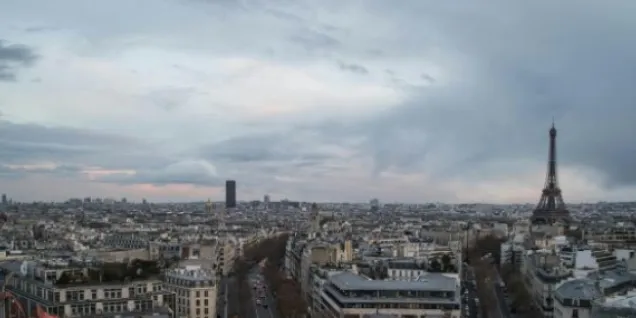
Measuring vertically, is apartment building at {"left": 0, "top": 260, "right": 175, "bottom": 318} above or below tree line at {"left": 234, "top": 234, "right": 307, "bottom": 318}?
above

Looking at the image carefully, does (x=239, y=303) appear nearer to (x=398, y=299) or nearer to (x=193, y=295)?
(x=193, y=295)

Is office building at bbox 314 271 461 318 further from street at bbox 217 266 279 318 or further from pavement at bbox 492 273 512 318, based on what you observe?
street at bbox 217 266 279 318

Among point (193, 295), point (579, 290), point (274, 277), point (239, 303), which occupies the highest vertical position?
point (579, 290)

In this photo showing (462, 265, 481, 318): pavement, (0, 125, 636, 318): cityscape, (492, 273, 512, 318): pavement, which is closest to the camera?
(0, 125, 636, 318): cityscape

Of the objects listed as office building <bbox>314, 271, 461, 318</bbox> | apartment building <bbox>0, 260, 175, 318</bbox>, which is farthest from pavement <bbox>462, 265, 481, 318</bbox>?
apartment building <bbox>0, 260, 175, 318</bbox>

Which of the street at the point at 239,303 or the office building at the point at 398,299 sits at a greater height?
the office building at the point at 398,299

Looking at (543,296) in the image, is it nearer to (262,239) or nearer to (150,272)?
(150,272)

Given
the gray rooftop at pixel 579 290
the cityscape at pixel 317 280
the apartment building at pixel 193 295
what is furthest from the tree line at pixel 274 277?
the gray rooftop at pixel 579 290

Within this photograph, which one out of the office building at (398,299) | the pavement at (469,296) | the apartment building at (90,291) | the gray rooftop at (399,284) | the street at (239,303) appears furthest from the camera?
the street at (239,303)

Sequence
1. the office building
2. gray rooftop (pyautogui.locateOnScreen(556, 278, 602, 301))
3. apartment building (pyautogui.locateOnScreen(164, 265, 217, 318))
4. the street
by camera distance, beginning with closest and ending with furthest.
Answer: the office building, gray rooftop (pyautogui.locateOnScreen(556, 278, 602, 301)), apartment building (pyautogui.locateOnScreen(164, 265, 217, 318)), the street

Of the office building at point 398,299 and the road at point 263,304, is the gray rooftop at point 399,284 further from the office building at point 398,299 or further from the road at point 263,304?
the road at point 263,304

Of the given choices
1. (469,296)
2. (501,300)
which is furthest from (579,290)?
(501,300)
